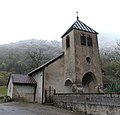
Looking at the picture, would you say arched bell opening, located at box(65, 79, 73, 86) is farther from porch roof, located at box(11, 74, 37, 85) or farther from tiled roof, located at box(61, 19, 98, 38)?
tiled roof, located at box(61, 19, 98, 38)

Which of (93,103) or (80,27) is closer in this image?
(93,103)

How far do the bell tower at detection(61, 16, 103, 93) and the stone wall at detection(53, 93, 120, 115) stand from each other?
4594 millimetres

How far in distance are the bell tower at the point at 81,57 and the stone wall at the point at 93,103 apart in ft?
15.1

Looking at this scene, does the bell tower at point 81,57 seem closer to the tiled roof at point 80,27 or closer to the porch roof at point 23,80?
the tiled roof at point 80,27

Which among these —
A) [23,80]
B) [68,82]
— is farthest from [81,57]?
[23,80]

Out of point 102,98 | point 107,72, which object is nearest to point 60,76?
point 102,98

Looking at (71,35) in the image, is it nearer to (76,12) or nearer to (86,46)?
(86,46)

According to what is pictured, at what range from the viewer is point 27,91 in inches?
977

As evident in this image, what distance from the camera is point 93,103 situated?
525 inches

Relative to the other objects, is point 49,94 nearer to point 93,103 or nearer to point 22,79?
point 22,79

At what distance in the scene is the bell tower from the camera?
22.2 meters

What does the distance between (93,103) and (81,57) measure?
A: 10.2 meters

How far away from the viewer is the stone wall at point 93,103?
11383 millimetres

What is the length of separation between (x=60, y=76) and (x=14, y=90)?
6.62m
